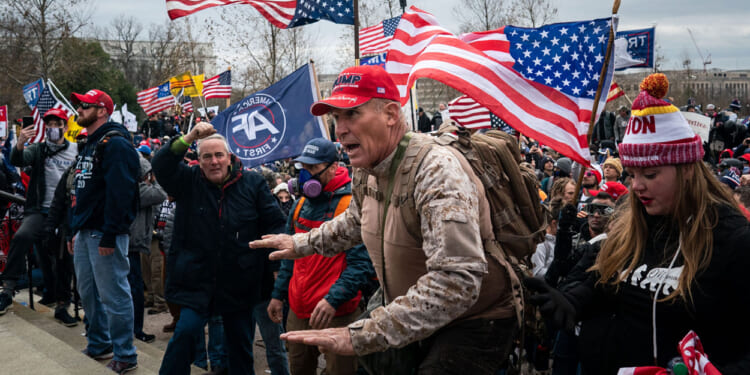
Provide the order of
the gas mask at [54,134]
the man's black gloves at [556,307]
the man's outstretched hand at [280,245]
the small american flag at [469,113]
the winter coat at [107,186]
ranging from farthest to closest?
1. the small american flag at [469,113]
2. the gas mask at [54,134]
3. the winter coat at [107,186]
4. the man's outstretched hand at [280,245]
5. the man's black gloves at [556,307]

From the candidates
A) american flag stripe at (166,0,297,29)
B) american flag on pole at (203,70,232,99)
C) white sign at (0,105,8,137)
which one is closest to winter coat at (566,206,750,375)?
american flag stripe at (166,0,297,29)

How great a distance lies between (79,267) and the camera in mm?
5578

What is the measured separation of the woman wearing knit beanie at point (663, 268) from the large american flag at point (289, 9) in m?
5.89

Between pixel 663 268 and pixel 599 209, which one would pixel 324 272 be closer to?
pixel 599 209

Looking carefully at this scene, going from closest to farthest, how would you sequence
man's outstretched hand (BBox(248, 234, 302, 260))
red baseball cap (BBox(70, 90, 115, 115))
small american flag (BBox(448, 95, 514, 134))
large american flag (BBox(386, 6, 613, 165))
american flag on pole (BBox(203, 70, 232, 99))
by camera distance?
1. man's outstretched hand (BBox(248, 234, 302, 260))
2. large american flag (BBox(386, 6, 613, 165))
3. red baseball cap (BBox(70, 90, 115, 115))
4. small american flag (BBox(448, 95, 514, 134))
5. american flag on pole (BBox(203, 70, 232, 99))

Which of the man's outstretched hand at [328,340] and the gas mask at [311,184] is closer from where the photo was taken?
the man's outstretched hand at [328,340]

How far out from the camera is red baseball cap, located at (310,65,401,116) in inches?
101

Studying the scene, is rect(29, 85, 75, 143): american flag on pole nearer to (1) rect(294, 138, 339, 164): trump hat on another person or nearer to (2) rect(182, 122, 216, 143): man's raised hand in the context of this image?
(2) rect(182, 122, 216, 143): man's raised hand

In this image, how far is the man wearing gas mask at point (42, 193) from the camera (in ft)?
23.4

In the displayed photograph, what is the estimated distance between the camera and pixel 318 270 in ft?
14.9

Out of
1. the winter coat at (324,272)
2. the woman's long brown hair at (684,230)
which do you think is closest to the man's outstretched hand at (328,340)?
the woman's long brown hair at (684,230)

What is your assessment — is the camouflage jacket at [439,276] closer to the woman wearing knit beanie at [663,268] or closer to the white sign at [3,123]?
the woman wearing knit beanie at [663,268]

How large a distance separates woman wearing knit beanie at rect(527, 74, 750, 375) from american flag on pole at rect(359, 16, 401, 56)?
951 centimetres

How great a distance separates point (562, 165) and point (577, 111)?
552 cm
